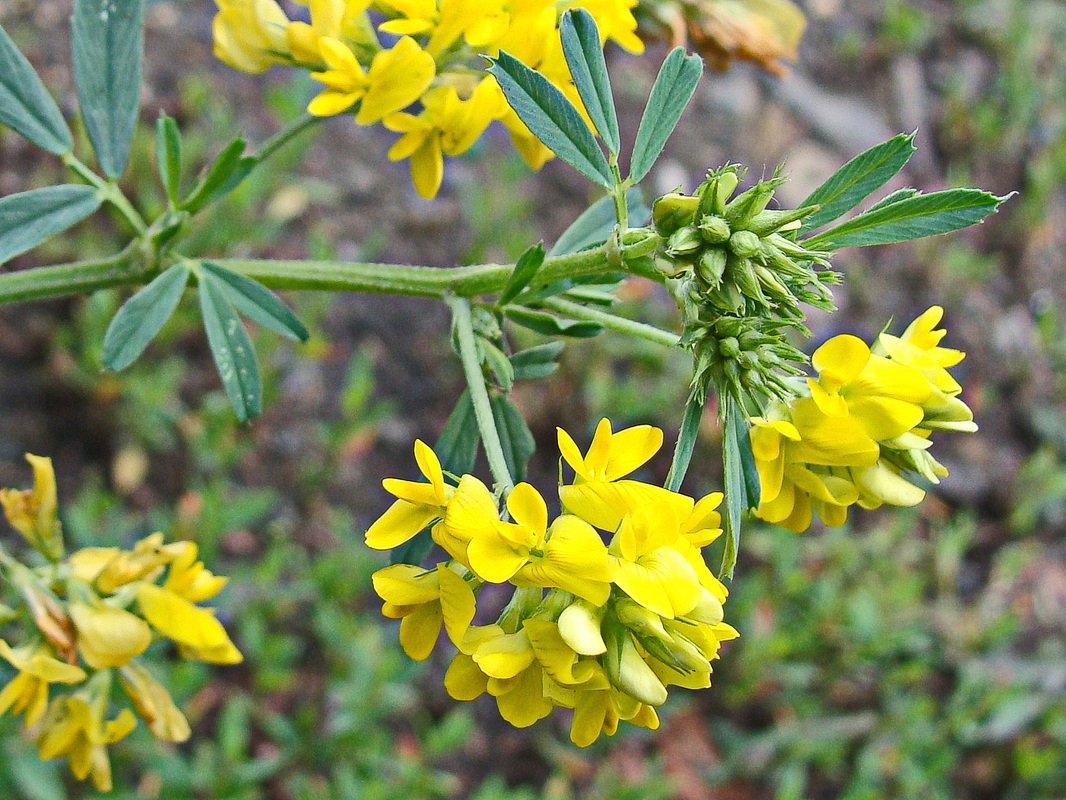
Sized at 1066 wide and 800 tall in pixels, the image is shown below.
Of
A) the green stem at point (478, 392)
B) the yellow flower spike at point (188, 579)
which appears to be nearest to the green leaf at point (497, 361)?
the green stem at point (478, 392)

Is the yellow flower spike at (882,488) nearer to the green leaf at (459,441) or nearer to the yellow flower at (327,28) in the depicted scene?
the green leaf at (459,441)

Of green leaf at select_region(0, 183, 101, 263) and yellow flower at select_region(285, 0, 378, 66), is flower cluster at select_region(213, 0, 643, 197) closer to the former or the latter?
yellow flower at select_region(285, 0, 378, 66)

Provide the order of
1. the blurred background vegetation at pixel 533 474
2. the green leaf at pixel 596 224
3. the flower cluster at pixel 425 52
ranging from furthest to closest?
the blurred background vegetation at pixel 533 474, the green leaf at pixel 596 224, the flower cluster at pixel 425 52

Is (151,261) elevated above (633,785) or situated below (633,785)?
above

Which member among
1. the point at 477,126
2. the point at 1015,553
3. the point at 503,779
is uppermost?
the point at 477,126

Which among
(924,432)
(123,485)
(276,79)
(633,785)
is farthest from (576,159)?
(276,79)

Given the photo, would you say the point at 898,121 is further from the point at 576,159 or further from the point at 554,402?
the point at 576,159
